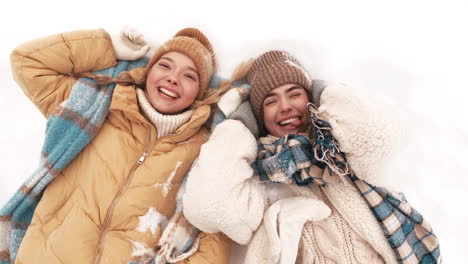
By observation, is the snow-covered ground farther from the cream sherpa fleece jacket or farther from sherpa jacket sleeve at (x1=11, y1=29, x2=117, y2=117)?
the cream sherpa fleece jacket

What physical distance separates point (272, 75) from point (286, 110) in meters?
0.17

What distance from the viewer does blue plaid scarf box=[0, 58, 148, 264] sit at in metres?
1.05

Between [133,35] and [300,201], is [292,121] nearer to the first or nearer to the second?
[300,201]

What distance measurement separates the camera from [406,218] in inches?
36.0

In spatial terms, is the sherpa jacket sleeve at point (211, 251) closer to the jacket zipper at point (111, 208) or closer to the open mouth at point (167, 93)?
the jacket zipper at point (111, 208)

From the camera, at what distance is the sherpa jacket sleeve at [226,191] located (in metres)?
0.90

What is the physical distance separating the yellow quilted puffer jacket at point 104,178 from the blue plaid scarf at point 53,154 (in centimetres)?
4

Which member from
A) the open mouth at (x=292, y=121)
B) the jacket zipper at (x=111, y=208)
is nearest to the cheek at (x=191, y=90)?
the jacket zipper at (x=111, y=208)

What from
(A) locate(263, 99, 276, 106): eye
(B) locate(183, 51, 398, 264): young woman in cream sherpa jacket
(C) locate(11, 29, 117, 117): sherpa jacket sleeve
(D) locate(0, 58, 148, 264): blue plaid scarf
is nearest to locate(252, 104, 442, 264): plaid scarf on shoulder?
(B) locate(183, 51, 398, 264): young woman in cream sherpa jacket

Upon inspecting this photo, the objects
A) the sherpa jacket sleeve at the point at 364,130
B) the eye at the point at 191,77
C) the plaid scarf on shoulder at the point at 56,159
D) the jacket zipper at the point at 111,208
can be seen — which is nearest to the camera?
A: the sherpa jacket sleeve at the point at 364,130

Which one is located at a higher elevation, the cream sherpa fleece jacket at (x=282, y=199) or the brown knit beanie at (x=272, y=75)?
the brown knit beanie at (x=272, y=75)

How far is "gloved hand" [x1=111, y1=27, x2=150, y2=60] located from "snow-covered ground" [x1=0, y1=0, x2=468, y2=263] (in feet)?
0.34

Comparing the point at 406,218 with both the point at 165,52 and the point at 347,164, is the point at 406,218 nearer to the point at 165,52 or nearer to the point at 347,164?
the point at 347,164

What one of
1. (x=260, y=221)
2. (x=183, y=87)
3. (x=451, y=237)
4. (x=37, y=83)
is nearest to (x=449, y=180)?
(x=451, y=237)
